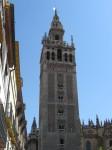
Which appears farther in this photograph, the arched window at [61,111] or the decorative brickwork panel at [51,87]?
the decorative brickwork panel at [51,87]

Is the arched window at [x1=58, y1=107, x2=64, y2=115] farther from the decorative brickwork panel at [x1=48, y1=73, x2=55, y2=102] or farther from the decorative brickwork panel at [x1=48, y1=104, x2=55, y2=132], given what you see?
the decorative brickwork panel at [x1=48, y1=73, x2=55, y2=102]

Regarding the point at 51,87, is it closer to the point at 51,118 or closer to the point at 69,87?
the point at 69,87

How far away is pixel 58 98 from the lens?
6100cm

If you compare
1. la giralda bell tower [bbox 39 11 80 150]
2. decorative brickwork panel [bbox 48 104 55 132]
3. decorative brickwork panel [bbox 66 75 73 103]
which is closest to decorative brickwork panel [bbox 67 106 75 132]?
la giralda bell tower [bbox 39 11 80 150]

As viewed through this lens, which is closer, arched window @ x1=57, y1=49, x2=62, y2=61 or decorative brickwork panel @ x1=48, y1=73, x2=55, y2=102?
decorative brickwork panel @ x1=48, y1=73, x2=55, y2=102

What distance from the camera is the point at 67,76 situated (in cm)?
6359

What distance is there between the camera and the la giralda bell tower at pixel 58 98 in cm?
5722

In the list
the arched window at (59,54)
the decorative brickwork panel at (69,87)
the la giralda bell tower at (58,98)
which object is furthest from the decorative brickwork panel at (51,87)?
the arched window at (59,54)

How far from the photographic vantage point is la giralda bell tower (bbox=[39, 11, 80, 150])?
57219mm

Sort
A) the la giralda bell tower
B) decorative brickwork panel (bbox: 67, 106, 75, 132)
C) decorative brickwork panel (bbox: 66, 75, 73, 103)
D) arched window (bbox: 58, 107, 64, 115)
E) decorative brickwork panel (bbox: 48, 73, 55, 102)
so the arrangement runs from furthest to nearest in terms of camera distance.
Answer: decorative brickwork panel (bbox: 66, 75, 73, 103), decorative brickwork panel (bbox: 48, 73, 55, 102), arched window (bbox: 58, 107, 64, 115), decorative brickwork panel (bbox: 67, 106, 75, 132), the la giralda bell tower

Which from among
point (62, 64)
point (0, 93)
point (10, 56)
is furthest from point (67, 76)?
point (0, 93)

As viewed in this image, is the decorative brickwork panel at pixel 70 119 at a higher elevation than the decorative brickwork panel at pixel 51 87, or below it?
below

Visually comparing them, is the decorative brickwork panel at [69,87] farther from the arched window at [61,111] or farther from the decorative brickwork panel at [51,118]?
the decorative brickwork panel at [51,118]

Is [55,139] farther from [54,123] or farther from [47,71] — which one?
[47,71]
